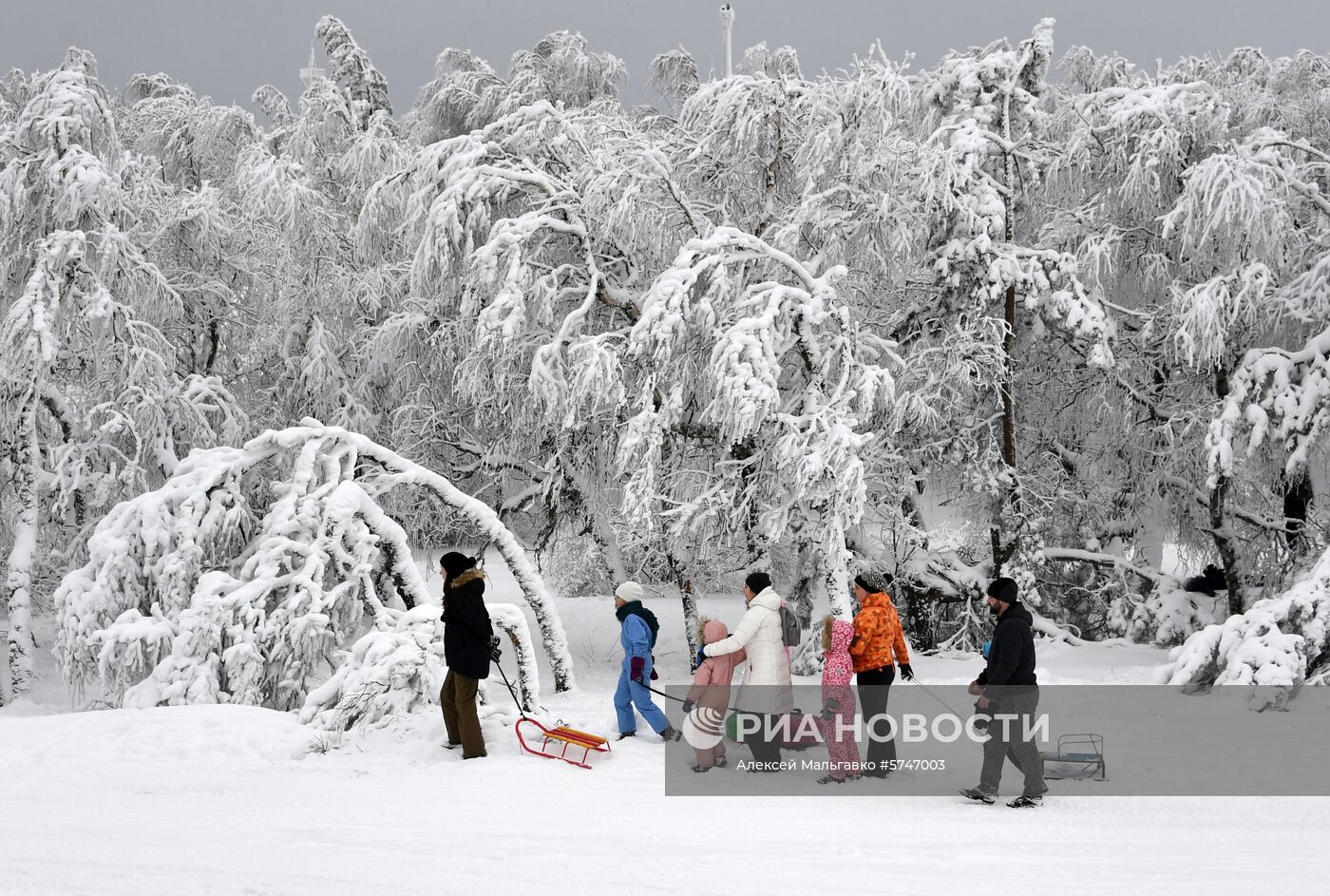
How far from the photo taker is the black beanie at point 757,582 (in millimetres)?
7258

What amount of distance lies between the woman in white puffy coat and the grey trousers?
50.1 inches

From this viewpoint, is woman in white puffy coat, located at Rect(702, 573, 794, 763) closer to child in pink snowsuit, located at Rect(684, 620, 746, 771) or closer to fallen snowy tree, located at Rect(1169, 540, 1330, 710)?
child in pink snowsuit, located at Rect(684, 620, 746, 771)

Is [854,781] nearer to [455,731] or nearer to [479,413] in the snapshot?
[455,731]

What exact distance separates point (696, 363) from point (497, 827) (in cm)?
717

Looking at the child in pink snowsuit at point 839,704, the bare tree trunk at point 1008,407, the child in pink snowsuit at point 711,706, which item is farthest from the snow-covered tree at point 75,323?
the bare tree trunk at point 1008,407

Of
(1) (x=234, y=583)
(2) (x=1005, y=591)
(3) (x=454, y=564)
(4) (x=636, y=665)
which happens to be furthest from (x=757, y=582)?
(1) (x=234, y=583)

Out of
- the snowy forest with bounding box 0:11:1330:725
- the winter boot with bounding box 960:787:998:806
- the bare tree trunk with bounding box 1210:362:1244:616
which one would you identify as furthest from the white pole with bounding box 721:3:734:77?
the winter boot with bounding box 960:787:998:806

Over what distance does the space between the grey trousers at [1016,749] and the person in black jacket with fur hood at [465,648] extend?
3162 millimetres

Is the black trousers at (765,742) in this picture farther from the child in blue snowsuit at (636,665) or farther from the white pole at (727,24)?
the white pole at (727,24)

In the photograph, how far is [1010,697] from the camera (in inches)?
253

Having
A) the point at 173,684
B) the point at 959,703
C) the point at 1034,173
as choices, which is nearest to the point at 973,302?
the point at 1034,173

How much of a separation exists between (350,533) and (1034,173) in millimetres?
9487

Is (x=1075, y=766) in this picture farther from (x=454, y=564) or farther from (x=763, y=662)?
(x=454, y=564)

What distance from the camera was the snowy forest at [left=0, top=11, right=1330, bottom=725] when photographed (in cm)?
1034
